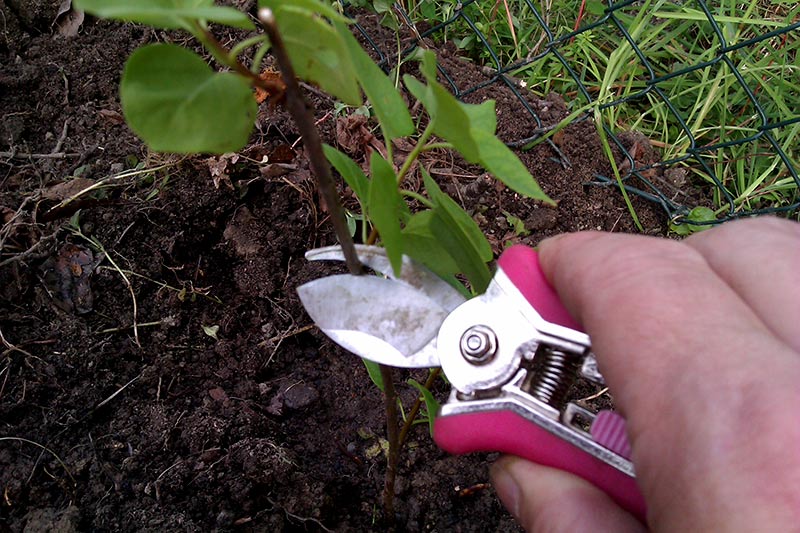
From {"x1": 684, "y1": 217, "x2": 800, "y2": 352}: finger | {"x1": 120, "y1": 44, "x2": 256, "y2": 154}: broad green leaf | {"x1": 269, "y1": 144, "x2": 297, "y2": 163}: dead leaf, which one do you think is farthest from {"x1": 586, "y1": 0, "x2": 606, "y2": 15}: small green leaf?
{"x1": 120, "y1": 44, "x2": 256, "y2": 154}: broad green leaf

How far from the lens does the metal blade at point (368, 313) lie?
0.89 metres

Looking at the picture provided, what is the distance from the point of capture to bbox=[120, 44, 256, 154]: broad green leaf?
0.53 m

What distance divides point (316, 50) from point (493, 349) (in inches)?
19.3

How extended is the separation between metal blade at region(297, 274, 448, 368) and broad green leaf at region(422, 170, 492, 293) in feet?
0.36

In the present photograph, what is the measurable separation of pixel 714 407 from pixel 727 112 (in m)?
1.65

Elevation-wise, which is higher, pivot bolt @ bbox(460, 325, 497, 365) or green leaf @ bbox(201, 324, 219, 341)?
pivot bolt @ bbox(460, 325, 497, 365)

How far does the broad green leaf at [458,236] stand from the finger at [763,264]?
0.28 metres

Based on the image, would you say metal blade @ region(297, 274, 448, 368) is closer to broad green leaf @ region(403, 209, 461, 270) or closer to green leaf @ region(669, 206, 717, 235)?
broad green leaf @ region(403, 209, 461, 270)

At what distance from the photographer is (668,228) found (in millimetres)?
1757

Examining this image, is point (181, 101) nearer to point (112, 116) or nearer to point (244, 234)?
point (244, 234)

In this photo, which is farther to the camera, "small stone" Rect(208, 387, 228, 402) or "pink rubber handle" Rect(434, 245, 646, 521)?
"small stone" Rect(208, 387, 228, 402)

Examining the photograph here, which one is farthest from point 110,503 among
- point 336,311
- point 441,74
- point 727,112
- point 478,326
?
point 727,112

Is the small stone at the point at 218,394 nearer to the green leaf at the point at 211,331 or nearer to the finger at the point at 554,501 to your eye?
the green leaf at the point at 211,331

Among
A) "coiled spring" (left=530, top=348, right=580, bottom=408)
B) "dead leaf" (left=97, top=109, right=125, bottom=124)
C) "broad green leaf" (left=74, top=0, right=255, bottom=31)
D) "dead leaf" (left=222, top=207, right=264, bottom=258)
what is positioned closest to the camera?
"broad green leaf" (left=74, top=0, right=255, bottom=31)
